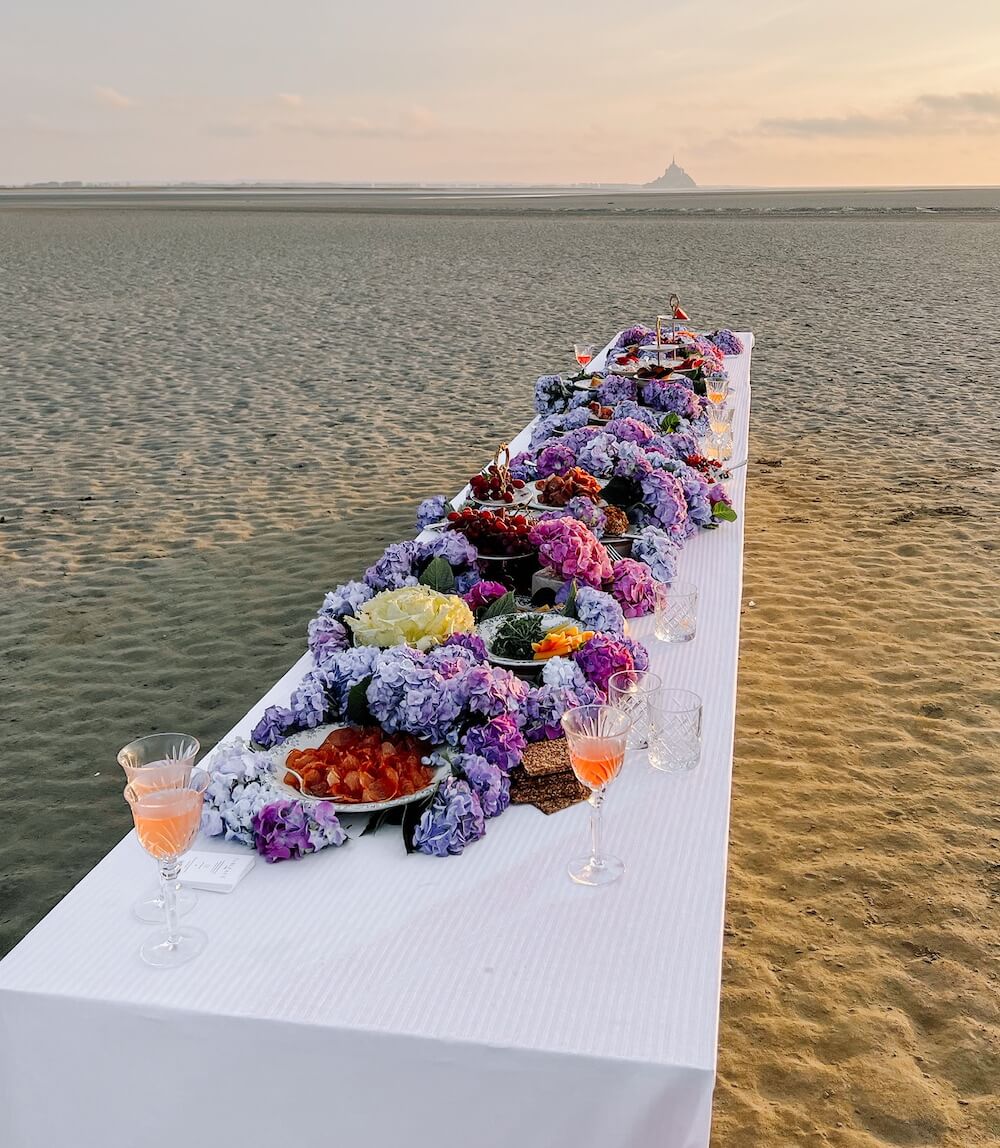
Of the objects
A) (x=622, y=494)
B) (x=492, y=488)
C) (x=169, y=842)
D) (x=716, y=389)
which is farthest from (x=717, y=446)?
(x=169, y=842)

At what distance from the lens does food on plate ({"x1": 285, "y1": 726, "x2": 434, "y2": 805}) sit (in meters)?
2.27

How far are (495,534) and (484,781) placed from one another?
4.36ft

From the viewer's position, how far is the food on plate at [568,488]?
409 centimetres

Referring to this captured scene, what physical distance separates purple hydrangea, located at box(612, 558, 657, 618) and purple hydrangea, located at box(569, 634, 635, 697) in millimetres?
619

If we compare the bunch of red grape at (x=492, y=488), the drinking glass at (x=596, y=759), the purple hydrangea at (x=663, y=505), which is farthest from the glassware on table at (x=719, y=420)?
the drinking glass at (x=596, y=759)

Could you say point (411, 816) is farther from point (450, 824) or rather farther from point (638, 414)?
point (638, 414)

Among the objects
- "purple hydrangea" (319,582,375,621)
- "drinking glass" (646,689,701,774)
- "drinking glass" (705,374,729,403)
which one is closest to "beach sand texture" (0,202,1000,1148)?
"drinking glass" (646,689,701,774)

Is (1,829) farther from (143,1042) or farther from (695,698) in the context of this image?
(695,698)

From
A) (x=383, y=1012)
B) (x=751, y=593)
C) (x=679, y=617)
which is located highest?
(x=679, y=617)

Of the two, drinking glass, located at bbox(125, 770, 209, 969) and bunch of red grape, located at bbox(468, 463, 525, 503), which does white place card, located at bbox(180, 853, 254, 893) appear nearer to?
drinking glass, located at bbox(125, 770, 209, 969)

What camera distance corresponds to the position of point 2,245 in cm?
3228

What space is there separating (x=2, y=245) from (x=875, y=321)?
1043 inches

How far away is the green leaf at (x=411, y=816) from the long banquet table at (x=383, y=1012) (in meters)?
0.06

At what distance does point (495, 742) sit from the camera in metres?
2.33
